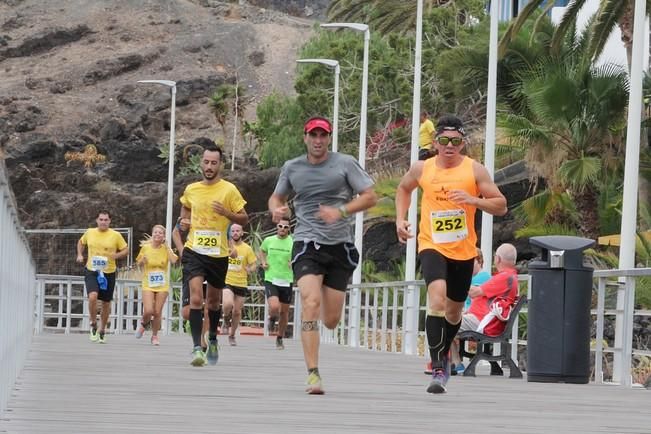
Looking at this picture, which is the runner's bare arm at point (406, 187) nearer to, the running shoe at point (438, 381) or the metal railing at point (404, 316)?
the running shoe at point (438, 381)

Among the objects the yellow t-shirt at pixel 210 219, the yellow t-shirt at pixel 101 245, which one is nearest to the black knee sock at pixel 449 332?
the yellow t-shirt at pixel 210 219

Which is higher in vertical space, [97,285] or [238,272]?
[238,272]

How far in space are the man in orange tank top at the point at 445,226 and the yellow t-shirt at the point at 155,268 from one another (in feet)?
48.7

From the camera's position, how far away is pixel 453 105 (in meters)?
67.0

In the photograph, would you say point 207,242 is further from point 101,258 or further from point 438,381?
point 101,258

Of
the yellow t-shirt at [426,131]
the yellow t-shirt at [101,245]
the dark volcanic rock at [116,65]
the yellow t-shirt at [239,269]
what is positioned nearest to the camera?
the yellow t-shirt at [101,245]

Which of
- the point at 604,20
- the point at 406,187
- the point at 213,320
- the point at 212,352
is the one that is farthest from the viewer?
A: the point at 604,20

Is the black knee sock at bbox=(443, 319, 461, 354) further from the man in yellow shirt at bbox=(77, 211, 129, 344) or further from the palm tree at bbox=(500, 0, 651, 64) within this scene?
the palm tree at bbox=(500, 0, 651, 64)

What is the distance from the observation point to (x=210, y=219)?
1722cm

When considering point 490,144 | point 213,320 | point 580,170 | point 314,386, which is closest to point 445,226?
point 314,386

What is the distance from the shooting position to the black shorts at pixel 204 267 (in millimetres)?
17406

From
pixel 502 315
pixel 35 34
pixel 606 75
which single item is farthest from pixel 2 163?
pixel 35 34

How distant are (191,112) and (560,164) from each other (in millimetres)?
68732

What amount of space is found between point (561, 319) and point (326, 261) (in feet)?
15.6
